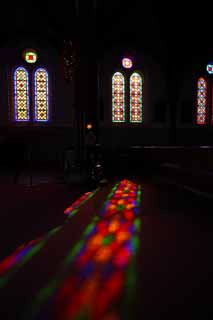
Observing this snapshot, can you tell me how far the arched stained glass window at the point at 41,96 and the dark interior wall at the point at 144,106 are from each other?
286 centimetres

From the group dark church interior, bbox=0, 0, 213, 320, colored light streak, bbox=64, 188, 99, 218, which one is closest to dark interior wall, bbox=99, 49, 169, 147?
dark church interior, bbox=0, 0, 213, 320

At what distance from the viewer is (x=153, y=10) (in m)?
13.9

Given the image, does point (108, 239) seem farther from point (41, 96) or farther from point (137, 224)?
point (41, 96)

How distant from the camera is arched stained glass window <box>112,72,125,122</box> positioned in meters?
14.5

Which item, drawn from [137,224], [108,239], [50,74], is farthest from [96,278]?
[50,74]

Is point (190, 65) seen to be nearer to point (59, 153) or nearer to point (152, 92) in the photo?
point (152, 92)

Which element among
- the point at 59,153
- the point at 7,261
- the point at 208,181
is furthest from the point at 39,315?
the point at 59,153

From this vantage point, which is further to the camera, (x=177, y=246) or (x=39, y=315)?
(x=177, y=246)

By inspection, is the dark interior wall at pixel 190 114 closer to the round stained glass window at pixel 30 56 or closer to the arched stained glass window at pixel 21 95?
the round stained glass window at pixel 30 56

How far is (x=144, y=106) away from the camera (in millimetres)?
14812

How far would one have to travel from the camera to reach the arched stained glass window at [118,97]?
14469 millimetres

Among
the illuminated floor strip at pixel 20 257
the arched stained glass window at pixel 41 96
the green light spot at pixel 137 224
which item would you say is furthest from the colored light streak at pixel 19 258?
the arched stained glass window at pixel 41 96

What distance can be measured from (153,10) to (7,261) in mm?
14253

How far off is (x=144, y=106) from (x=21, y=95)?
6.14 metres
